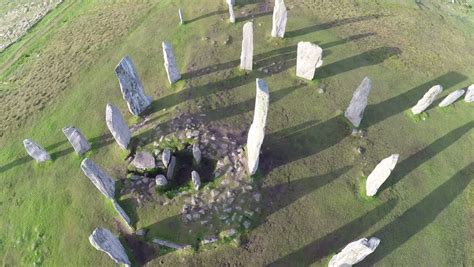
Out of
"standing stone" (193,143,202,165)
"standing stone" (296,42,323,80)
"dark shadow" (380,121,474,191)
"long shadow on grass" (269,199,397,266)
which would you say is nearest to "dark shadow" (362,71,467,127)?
"dark shadow" (380,121,474,191)

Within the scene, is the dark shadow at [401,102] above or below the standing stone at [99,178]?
below

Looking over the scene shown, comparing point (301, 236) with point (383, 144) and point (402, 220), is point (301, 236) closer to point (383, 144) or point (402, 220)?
point (402, 220)

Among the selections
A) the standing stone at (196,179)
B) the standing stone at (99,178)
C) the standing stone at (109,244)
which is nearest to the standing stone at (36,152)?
the standing stone at (99,178)

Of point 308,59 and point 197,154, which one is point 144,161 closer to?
point 197,154

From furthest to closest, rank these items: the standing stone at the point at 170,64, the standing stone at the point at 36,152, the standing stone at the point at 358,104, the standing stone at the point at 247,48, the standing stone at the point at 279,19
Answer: the standing stone at the point at 279,19 → the standing stone at the point at 170,64 → the standing stone at the point at 247,48 → the standing stone at the point at 358,104 → the standing stone at the point at 36,152

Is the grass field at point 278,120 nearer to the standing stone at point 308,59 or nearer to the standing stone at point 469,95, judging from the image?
the standing stone at point 469,95

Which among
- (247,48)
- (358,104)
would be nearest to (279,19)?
(247,48)
